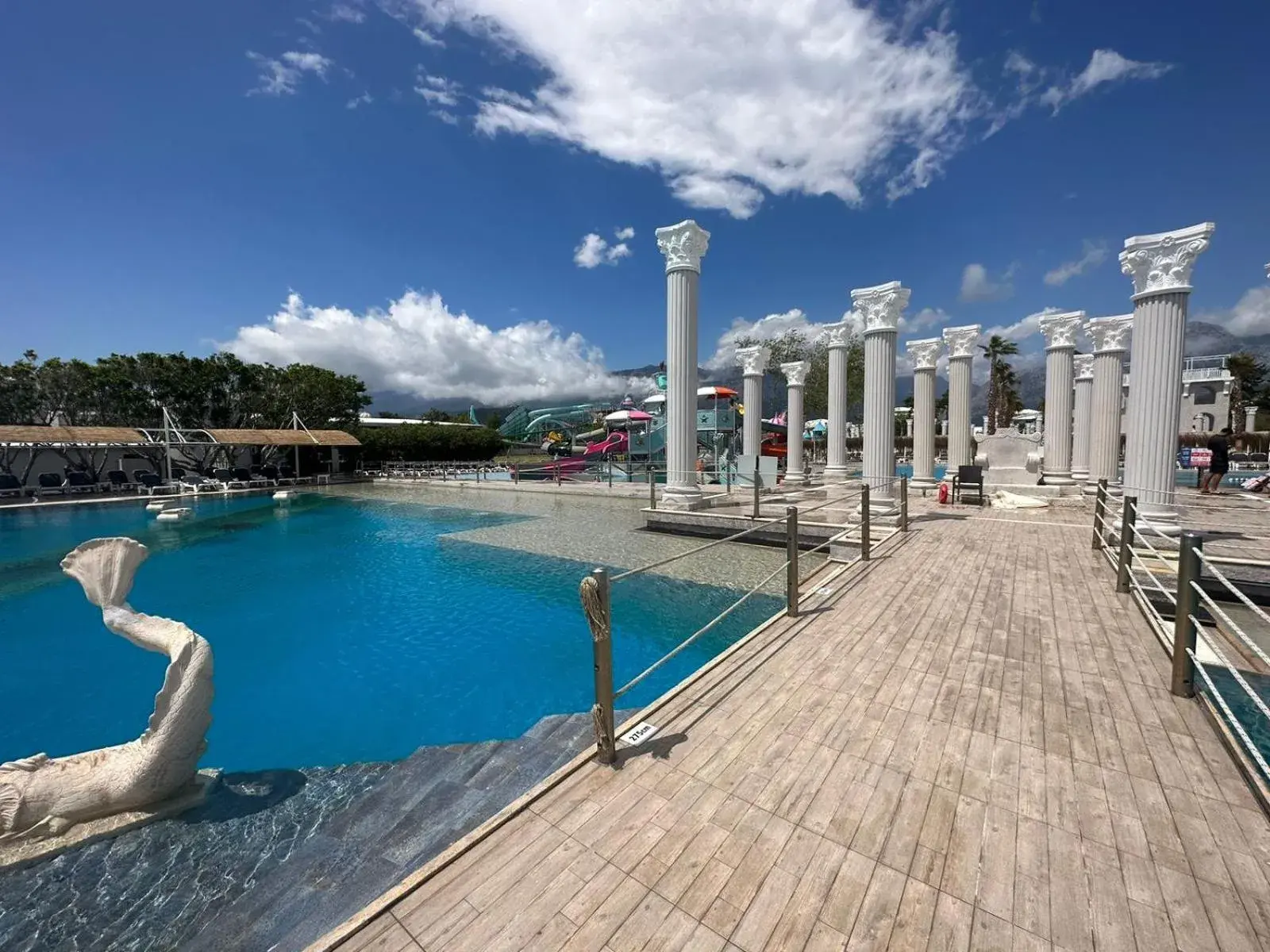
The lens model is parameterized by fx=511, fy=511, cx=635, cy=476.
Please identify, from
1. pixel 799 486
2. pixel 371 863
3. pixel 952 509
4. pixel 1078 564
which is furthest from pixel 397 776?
pixel 799 486

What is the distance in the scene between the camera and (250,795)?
419 centimetres

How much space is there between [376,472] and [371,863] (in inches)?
1567

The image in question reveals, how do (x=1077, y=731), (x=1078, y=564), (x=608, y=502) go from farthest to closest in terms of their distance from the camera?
(x=608, y=502) < (x=1078, y=564) < (x=1077, y=731)

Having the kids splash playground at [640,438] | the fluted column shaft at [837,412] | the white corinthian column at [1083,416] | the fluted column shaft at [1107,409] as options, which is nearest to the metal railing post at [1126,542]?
the kids splash playground at [640,438]

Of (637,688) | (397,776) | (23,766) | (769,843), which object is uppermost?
(769,843)

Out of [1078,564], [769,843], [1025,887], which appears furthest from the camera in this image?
[1078,564]

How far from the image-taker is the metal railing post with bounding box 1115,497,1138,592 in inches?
219

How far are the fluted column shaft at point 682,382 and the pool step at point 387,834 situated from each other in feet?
29.9

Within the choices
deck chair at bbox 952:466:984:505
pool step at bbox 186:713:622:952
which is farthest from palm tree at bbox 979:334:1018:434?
pool step at bbox 186:713:622:952

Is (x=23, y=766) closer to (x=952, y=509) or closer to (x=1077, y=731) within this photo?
(x=1077, y=731)

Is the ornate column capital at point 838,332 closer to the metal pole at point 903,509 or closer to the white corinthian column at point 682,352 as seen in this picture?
the white corinthian column at point 682,352

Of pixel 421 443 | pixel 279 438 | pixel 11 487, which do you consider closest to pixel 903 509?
pixel 279 438

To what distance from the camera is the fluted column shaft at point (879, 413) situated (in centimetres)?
1112

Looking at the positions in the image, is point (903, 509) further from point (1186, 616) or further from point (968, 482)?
point (1186, 616)
